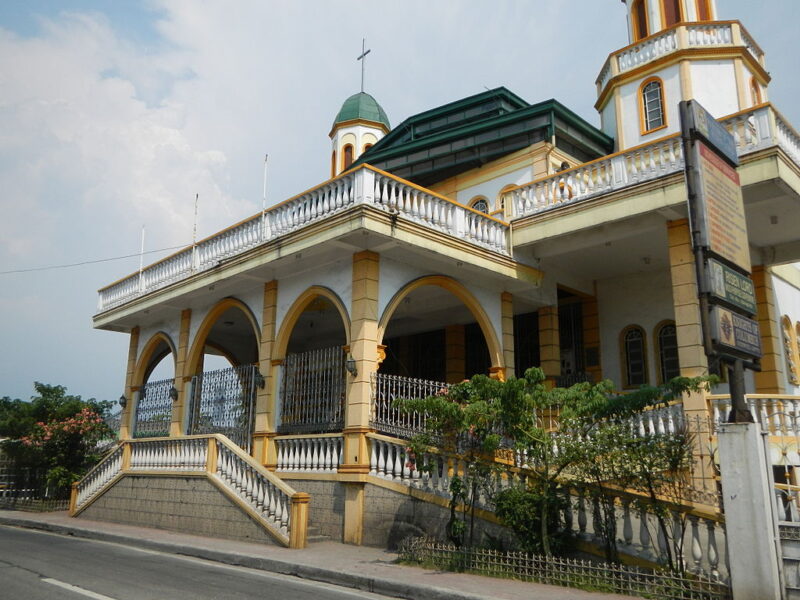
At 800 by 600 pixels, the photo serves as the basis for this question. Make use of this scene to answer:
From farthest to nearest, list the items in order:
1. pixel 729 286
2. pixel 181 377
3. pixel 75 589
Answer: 1. pixel 181 377
2. pixel 729 286
3. pixel 75 589

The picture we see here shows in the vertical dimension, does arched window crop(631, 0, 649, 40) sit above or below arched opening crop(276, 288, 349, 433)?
above

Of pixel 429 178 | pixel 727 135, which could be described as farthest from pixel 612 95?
pixel 727 135

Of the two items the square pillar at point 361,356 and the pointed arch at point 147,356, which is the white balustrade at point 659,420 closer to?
the square pillar at point 361,356

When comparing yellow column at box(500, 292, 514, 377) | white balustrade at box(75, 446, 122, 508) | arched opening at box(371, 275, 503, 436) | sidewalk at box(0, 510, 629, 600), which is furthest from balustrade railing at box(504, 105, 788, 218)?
white balustrade at box(75, 446, 122, 508)

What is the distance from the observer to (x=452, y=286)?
536 inches

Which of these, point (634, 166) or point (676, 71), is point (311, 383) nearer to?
point (634, 166)

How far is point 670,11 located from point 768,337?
8.97 m

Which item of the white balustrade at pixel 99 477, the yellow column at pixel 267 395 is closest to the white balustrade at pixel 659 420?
the yellow column at pixel 267 395

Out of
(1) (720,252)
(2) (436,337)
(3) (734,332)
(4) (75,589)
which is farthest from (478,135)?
(4) (75,589)

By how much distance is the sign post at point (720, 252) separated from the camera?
7.02m

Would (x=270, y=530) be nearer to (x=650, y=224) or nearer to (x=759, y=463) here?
(x=759, y=463)

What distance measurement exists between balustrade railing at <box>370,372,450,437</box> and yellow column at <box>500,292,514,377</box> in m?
2.53

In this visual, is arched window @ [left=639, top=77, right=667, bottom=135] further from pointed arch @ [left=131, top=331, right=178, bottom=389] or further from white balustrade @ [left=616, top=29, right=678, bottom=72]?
pointed arch @ [left=131, top=331, right=178, bottom=389]

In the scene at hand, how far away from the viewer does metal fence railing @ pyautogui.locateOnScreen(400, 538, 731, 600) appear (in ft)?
22.3
